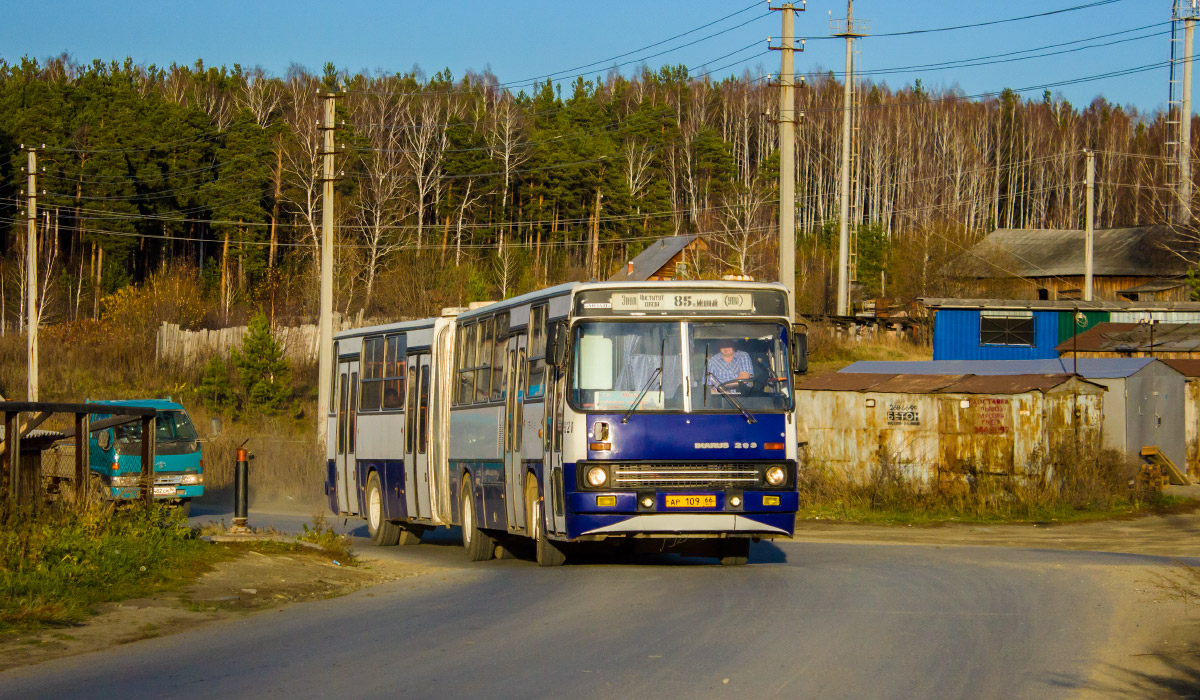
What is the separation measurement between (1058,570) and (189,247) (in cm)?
8545

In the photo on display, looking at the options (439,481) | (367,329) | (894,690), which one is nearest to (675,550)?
(439,481)

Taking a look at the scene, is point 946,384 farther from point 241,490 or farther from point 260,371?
point 260,371

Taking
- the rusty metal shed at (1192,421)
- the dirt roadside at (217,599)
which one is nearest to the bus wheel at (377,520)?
the dirt roadside at (217,599)

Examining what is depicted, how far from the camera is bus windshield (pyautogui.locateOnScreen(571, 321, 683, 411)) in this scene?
14.8m

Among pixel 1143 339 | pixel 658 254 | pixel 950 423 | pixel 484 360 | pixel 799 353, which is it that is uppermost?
pixel 658 254

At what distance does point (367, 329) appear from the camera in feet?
73.5

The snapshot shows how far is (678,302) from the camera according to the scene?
50.0 ft

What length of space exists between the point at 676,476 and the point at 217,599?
4967 millimetres

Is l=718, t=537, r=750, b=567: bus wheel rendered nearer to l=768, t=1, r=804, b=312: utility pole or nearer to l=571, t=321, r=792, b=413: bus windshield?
l=571, t=321, r=792, b=413: bus windshield

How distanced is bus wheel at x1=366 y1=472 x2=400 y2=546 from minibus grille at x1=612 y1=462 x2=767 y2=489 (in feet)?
25.4

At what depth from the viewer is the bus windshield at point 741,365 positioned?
14984 mm

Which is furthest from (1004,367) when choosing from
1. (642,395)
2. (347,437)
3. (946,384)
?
(642,395)

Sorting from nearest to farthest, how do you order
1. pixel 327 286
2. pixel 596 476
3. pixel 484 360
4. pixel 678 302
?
1. pixel 596 476
2. pixel 678 302
3. pixel 484 360
4. pixel 327 286

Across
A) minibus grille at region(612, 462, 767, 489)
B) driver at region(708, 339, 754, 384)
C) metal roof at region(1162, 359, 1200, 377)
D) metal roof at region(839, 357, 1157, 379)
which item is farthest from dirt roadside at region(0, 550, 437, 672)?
metal roof at region(1162, 359, 1200, 377)
